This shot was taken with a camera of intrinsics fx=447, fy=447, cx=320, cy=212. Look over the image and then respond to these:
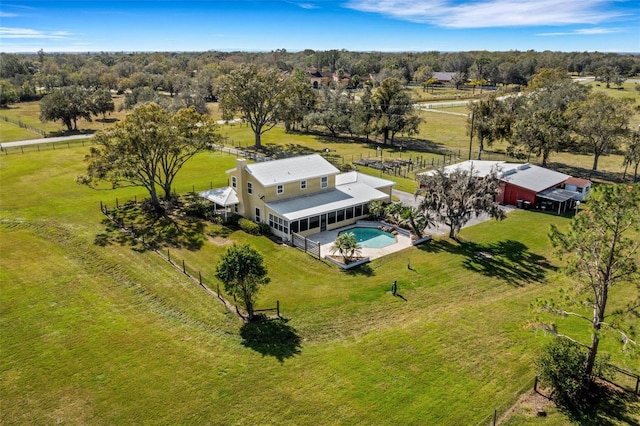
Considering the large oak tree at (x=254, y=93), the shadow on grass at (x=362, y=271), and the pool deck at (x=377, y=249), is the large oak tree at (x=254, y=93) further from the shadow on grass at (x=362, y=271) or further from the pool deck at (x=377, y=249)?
the shadow on grass at (x=362, y=271)

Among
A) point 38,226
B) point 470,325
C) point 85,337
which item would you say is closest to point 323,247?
point 470,325

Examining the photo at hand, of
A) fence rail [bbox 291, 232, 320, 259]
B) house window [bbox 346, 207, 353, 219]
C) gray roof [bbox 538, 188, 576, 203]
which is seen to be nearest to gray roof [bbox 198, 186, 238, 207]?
fence rail [bbox 291, 232, 320, 259]

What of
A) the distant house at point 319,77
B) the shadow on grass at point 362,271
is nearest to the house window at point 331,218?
the shadow on grass at point 362,271

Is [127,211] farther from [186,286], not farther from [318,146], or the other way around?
[318,146]

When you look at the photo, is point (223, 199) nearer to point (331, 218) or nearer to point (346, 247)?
point (331, 218)

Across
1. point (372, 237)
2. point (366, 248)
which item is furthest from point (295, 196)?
point (366, 248)
